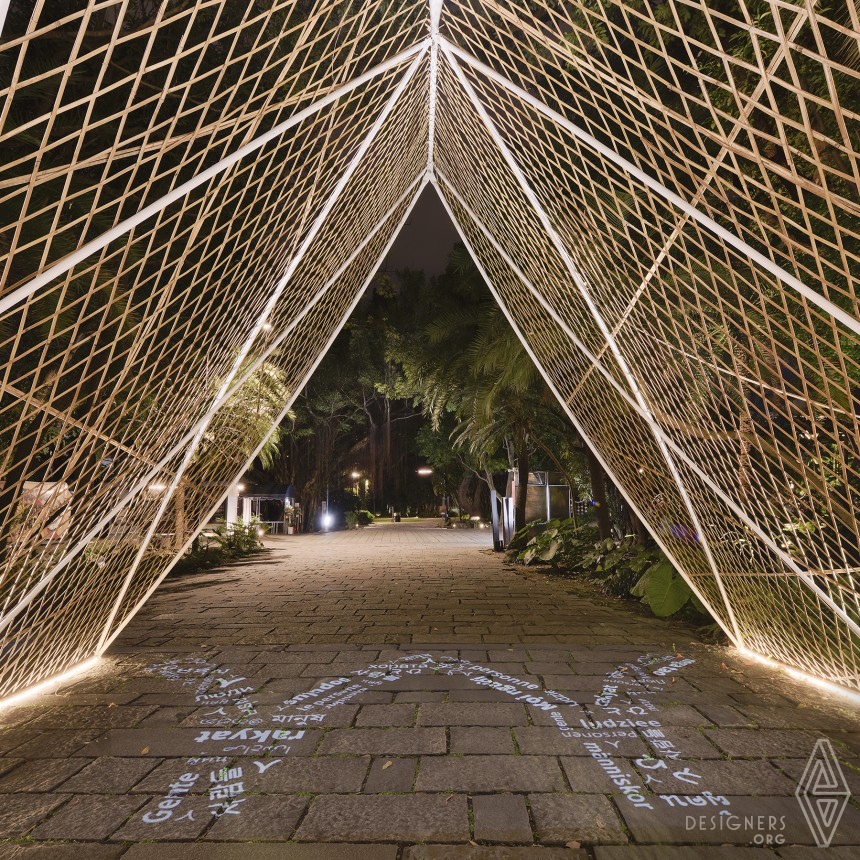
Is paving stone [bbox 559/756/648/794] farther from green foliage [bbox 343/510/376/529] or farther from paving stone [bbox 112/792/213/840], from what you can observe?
green foliage [bbox 343/510/376/529]

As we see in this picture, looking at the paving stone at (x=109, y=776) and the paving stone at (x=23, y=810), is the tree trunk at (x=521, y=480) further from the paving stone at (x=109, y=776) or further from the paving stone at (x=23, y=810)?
the paving stone at (x=23, y=810)

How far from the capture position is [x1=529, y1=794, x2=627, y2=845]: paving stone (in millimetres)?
2006

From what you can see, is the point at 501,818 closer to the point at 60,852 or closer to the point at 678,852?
the point at 678,852

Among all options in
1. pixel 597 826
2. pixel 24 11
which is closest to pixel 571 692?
pixel 597 826

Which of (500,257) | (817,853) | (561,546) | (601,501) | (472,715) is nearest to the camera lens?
(817,853)

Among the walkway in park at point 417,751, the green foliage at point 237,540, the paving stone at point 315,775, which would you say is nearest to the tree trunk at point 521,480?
the green foliage at point 237,540

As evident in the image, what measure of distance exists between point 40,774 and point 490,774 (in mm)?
1902

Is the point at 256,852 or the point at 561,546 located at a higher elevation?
the point at 561,546

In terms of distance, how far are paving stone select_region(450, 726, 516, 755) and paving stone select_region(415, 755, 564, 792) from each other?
6cm

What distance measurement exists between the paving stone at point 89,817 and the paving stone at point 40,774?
231 millimetres

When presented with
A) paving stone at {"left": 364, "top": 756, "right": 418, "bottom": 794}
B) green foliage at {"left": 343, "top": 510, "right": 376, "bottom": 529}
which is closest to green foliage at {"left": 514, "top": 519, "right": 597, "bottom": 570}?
paving stone at {"left": 364, "top": 756, "right": 418, "bottom": 794}

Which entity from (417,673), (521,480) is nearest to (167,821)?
(417,673)

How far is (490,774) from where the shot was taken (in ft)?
7.97

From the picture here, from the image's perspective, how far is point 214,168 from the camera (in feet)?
9.54
